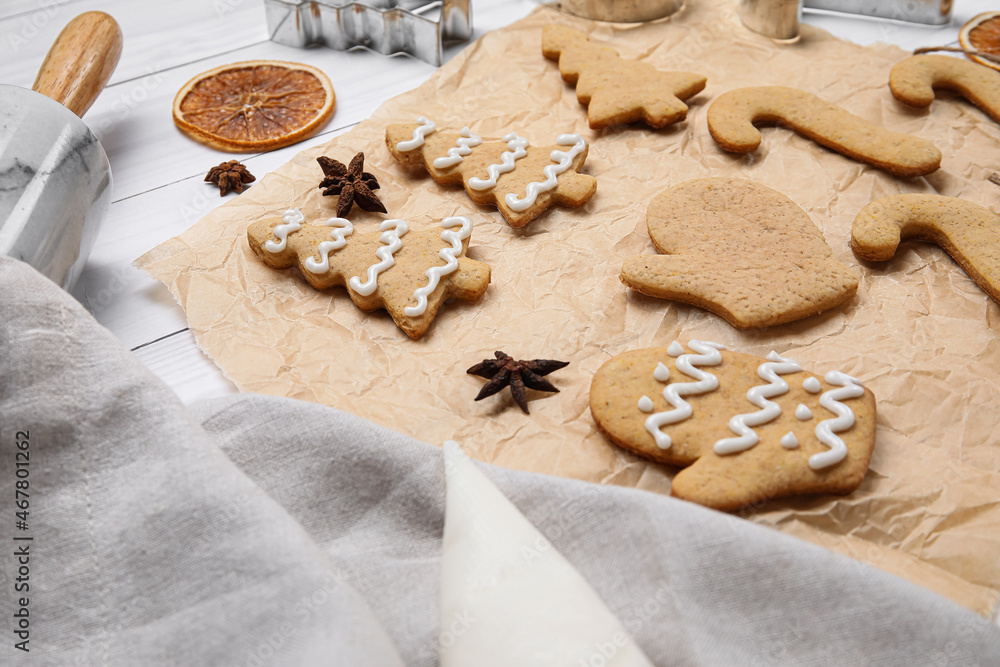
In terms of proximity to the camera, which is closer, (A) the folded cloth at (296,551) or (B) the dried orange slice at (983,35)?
(A) the folded cloth at (296,551)

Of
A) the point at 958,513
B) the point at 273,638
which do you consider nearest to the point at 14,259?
the point at 273,638

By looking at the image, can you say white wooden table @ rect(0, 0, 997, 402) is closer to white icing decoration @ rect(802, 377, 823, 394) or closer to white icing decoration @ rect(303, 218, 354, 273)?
white icing decoration @ rect(303, 218, 354, 273)

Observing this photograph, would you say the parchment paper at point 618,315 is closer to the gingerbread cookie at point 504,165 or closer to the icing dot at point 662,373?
the gingerbread cookie at point 504,165

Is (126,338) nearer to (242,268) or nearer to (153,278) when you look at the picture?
(153,278)
